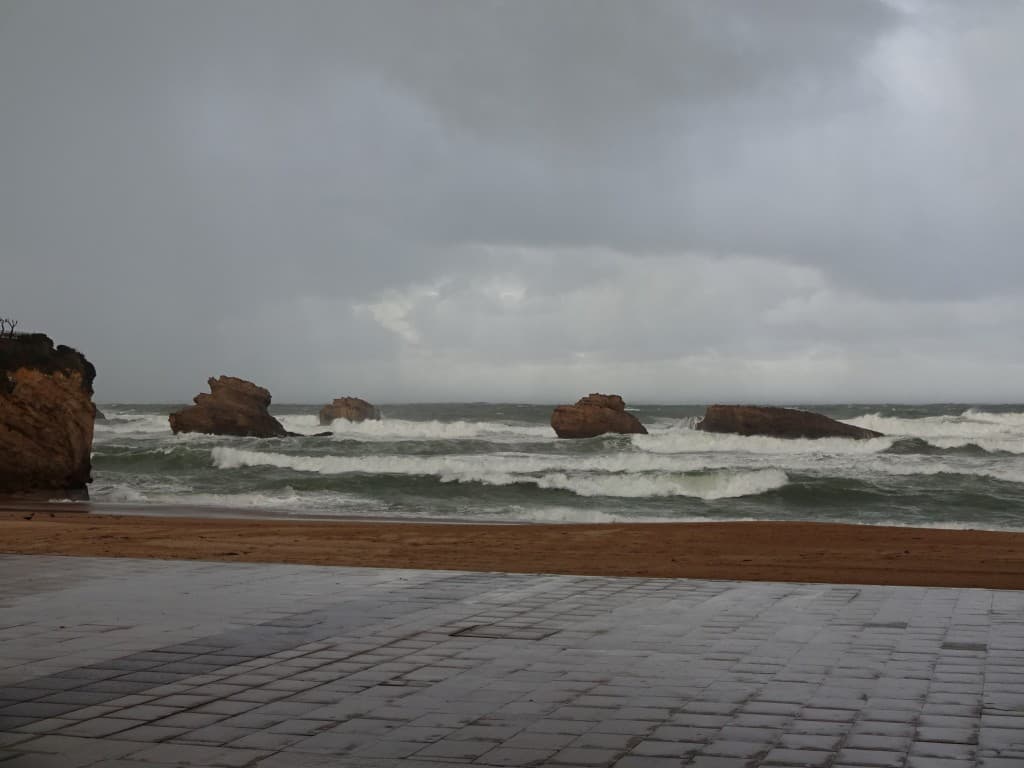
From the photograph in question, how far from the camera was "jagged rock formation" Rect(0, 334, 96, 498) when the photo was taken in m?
24.9

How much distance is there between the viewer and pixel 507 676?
5.43 m

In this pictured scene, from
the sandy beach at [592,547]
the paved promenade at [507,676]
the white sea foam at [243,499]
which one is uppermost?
the paved promenade at [507,676]

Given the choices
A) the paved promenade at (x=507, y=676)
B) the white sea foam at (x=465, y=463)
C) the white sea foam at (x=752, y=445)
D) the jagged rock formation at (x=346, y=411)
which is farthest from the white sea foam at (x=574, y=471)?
the jagged rock formation at (x=346, y=411)

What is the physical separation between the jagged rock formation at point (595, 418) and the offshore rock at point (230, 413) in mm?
13122

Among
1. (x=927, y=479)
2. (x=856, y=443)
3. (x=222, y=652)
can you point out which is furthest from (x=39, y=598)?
(x=856, y=443)

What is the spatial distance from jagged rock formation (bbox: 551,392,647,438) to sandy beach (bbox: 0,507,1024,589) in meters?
28.9

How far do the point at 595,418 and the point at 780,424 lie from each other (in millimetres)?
7821

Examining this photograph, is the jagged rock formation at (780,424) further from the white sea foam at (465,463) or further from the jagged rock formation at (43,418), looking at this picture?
the jagged rock formation at (43,418)

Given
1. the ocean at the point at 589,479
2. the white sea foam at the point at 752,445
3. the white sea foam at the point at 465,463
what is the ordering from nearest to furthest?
1. the ocean at the point at 589,479
2. the white sea foam at the point at 465,463
3. the white sea foam at the point at 752,445

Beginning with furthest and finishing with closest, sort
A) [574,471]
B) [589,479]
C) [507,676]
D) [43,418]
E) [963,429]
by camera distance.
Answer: [963,429]
[574,471]
[589,479]
[43,418]
[507,676]

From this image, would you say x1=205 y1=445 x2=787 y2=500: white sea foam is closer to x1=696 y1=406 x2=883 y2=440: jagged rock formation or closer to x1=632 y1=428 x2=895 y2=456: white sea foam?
x1=632 y1=428 x2=895 y2=456: white sea foam

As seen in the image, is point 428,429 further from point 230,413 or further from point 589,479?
point 589,479

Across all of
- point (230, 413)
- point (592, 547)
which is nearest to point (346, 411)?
point (230, 413)

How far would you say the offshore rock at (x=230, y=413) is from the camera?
48906 millimetres
